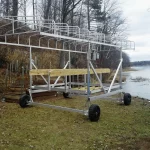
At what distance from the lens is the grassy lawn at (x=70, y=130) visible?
5179mm

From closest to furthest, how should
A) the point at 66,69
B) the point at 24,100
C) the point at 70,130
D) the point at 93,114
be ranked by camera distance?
the point at 70,130 < the point at 93,114 < the point at 66,69 < the point at 24,100

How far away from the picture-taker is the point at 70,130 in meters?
6.27

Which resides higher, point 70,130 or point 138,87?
point 70,130

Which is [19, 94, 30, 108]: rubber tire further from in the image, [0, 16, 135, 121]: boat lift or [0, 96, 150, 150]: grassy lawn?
[0, 96, 150, 150]: grassy lawn

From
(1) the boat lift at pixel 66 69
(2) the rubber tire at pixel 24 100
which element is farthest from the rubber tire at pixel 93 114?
(2) the rubber tire at pixel 24 100

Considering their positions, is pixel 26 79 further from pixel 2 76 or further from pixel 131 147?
pixel 131 147

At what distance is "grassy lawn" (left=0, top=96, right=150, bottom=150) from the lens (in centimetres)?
518

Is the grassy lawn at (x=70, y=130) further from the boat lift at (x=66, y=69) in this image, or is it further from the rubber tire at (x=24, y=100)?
the boat lift at (x=66, y=69)

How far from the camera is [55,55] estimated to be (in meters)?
20.1

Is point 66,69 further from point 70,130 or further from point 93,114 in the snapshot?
point 70,130

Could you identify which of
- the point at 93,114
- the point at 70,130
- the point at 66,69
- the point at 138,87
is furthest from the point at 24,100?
the point at 138,87

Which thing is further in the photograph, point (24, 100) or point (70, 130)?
point (24, 100)

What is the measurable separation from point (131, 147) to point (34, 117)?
345 cm

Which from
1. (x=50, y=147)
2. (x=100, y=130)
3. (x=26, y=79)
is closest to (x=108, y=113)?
(x=100, y=130)
